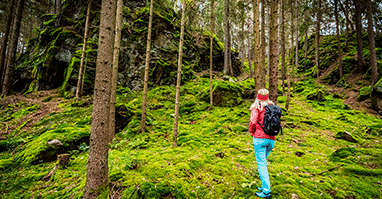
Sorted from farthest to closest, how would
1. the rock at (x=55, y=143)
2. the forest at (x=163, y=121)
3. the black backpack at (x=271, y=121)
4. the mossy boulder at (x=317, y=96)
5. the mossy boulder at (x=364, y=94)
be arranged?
the mossy boulder at (x=317, y=96), the mossy boulder at (x=364, y=94), the rock at (x=55, y=143), the forest at (x=163, y=121), the black backpack at (x=271, y=121)

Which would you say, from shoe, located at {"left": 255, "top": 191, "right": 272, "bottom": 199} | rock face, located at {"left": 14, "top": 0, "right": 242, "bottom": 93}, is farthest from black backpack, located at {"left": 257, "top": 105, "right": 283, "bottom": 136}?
rock face, located at {"left": 14, "top": 0, "right": 242, "bottom": 93}

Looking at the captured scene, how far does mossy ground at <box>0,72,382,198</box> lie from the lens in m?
3.49

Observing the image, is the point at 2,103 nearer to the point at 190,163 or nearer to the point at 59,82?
the point at 59,82

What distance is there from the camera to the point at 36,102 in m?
11.4

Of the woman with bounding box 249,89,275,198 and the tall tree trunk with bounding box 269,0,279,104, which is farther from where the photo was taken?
the tall tree trunk with bounding box 269,0,279,104

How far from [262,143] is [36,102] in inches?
622

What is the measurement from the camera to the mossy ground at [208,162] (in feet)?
11.4

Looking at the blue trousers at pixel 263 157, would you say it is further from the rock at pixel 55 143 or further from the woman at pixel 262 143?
the rock at pixel 55 143

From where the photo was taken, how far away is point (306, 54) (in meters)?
24.1

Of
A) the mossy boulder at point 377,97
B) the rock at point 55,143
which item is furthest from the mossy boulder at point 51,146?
the mossy boulder at point 377,97

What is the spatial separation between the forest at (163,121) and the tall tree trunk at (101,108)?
2cm

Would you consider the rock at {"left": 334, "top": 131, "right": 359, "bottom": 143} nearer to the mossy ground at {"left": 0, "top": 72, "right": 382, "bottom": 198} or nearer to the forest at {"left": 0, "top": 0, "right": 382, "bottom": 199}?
the forest at {"left": 0, "top": 0, "right": 382, "bottom": 199}

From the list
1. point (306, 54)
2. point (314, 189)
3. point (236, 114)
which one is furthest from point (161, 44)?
point (306, 54)

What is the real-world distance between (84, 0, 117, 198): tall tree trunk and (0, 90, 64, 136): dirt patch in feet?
26.4
